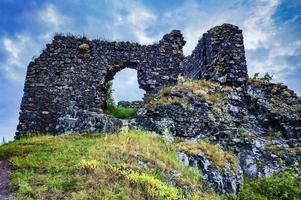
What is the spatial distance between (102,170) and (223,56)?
38.9 ft

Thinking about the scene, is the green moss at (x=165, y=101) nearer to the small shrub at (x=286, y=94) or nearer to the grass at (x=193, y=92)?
the grass at (x=193, y=92)

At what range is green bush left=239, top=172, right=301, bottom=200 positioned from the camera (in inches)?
496

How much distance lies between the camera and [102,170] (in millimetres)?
10719

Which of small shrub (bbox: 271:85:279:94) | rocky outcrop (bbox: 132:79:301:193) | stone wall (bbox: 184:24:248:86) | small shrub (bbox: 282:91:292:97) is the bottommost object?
rocky outcrop (bbox: 132:79:301:193)

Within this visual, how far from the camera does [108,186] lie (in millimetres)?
9961

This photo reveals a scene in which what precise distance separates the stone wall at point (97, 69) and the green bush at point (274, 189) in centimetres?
709

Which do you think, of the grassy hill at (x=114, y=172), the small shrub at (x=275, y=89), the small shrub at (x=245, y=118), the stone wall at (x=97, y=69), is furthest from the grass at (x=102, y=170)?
the small shrub at (x=275, y=89)

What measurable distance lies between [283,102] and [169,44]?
6.57m

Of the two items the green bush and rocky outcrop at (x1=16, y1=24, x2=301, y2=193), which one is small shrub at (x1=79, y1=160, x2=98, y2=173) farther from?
the green bush

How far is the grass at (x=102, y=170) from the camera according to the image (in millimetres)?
9828

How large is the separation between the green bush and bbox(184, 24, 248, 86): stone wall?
277 inches

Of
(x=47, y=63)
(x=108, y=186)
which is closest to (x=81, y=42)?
(x=47, y=63)

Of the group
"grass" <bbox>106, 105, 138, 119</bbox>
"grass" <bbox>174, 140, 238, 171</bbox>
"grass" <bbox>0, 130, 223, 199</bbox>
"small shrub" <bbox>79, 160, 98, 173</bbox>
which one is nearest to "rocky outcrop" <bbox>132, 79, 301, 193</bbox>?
"grass" <bbox>174, 140, 238, 171</bbox>

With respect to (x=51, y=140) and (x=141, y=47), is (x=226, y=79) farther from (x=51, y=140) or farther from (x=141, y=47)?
(x=51, y=140)
